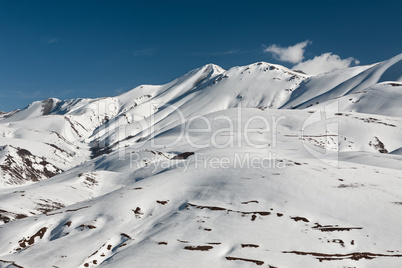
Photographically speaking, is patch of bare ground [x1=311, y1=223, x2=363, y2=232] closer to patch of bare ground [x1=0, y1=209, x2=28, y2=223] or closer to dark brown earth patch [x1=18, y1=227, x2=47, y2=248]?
dark brown earth patch [x1=18, y1=227, x2=47, y2=248]

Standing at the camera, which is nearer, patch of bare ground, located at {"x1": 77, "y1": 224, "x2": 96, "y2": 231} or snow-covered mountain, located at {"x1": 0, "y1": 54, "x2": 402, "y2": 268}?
snow-covered mountain, located at {"x1": 0, "y1": 54, "x2": 402, "y2": 268}

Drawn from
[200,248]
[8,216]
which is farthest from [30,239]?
[200,248]

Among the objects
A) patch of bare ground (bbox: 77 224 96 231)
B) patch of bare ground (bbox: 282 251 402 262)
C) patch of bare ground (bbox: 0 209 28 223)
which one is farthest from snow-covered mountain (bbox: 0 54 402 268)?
patch of bare ground (bbox: 77 224 96 231)

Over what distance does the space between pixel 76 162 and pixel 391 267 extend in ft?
539

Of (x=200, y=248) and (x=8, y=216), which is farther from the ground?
(x=200, y=248)

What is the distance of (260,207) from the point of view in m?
40.2

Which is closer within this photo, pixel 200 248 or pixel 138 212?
pixel 200 248

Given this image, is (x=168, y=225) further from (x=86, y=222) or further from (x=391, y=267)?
(x=391, y=267)

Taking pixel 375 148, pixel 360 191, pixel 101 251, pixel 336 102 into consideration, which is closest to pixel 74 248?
pixel 101 251

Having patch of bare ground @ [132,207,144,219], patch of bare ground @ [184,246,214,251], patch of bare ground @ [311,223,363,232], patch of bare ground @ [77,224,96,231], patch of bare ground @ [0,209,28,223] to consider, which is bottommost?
patch of bare ground @ [0,209,28,223]

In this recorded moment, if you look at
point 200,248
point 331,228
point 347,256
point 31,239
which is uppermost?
point 331,228

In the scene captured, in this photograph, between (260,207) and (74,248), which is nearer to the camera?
(74,248)

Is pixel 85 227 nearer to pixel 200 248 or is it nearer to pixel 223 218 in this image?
pixel 200 248

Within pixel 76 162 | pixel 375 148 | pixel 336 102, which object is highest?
pixel 336 102
